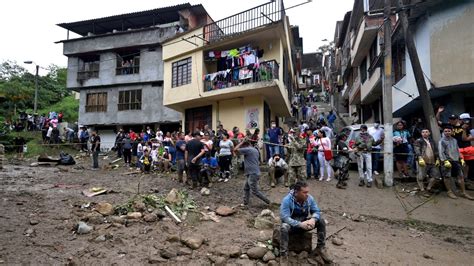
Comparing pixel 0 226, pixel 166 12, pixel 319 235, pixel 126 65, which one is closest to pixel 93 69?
pixel 126 65

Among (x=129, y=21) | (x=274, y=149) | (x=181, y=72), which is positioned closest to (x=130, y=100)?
(x=129, y=21)

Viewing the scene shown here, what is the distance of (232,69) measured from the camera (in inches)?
635

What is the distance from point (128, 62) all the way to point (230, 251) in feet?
75.8

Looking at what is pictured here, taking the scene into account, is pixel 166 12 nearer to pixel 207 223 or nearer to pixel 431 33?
pixel 431 33

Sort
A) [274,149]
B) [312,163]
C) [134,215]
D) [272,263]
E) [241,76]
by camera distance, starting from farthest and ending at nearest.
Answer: [241,76] < [274,149] < [312,163] < [134,215] < [272,263]

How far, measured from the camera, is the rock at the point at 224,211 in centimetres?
761

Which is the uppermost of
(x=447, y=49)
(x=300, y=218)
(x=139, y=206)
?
(x=447, y=49)

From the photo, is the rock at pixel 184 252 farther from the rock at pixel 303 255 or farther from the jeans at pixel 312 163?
the jeans at pixel 312 163

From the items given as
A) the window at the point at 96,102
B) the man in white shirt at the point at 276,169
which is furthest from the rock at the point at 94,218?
the window at the point at 96,102

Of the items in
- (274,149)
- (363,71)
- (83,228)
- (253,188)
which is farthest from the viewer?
(363,71)

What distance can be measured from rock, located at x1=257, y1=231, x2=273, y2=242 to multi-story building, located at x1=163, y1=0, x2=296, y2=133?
908 cm

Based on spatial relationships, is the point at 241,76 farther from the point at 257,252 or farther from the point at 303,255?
the point at 303,255

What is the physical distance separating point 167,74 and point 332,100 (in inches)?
1050

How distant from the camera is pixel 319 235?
5348 mm
